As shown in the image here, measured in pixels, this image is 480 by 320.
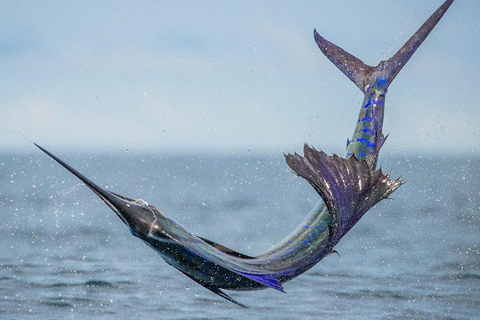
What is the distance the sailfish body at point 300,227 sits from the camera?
326 inches

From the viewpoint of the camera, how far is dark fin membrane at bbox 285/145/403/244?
890 centimetres

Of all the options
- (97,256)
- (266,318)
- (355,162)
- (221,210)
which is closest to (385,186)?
(355,162)

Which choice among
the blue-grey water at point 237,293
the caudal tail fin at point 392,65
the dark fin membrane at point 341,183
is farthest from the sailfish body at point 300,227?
the blue-grey water at point 237,293

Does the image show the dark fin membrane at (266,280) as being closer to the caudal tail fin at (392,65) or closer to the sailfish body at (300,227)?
the sailfish body at (300,227)

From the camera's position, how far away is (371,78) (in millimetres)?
11023

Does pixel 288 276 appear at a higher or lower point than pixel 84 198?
lower

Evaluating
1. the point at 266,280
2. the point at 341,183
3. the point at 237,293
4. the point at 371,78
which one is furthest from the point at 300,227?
the point at 237,293

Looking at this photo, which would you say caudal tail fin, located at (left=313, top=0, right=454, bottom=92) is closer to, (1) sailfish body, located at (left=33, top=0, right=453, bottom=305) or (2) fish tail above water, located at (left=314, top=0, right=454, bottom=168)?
(2) fish tail above water, located at (left=314, top=0, right=454, bottom=168)

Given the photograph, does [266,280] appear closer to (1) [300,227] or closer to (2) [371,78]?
(1) [300,227]

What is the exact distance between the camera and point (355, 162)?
9102 mm

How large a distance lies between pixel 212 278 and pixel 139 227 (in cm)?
94

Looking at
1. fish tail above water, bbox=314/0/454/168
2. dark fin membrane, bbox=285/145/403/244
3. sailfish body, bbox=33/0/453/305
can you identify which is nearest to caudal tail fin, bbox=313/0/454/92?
fish tail above water, bbox=314/0/454/168

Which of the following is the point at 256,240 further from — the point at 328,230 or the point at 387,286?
the point at 328,230

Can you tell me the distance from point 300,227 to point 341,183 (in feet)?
2.86
